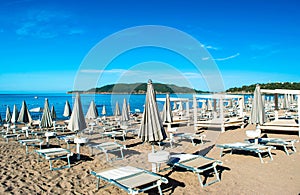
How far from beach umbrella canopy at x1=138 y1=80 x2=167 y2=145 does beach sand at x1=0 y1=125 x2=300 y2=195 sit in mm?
845

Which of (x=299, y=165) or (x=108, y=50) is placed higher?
(x=108, y=50)

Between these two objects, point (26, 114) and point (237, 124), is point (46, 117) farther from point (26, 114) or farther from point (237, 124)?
point (237, 124)

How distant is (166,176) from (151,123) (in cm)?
117

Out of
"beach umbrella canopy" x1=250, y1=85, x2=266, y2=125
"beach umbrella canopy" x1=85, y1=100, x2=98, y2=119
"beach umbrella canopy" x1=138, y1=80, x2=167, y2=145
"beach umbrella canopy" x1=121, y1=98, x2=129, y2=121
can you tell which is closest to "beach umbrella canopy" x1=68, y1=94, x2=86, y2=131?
"beach umbrella canopy" x1=138, y1=80, x2=167, y2=145

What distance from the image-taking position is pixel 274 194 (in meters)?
3.97

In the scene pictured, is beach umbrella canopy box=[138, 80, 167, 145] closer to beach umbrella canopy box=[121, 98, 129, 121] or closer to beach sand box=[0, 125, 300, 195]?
beach sand box=[0, 125, 300, 195]

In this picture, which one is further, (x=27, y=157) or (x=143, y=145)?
(x=143, y=145)

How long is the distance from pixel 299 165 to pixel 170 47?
7017 millimetres

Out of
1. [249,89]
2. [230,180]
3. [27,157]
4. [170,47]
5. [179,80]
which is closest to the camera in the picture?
[230,180]

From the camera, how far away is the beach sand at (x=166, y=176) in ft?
14.0

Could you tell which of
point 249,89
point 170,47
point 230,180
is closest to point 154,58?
point 170,47

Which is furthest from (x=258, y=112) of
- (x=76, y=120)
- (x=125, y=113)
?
(x=125, y=113)

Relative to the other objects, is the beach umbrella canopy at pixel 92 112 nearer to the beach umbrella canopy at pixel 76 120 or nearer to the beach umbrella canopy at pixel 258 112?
the beach umbrella canopy at pixel 76 120

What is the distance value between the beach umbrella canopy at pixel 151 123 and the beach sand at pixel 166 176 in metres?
0.84
